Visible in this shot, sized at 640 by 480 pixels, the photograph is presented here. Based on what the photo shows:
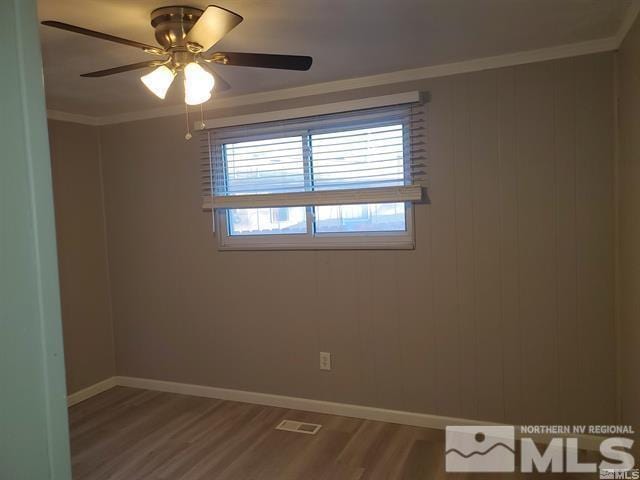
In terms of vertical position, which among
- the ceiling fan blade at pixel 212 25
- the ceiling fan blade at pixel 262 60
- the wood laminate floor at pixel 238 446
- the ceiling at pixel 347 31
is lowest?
the wood laminate floor at pixel 238 446

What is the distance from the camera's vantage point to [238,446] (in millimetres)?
2752

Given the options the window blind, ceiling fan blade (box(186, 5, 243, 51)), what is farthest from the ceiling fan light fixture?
the window blind

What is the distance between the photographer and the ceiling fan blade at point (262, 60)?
5.96ft

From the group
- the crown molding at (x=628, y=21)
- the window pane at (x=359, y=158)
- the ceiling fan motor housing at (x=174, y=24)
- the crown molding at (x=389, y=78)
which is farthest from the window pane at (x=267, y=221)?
the crown molding at (x=628, y=21)

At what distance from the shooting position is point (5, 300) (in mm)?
579

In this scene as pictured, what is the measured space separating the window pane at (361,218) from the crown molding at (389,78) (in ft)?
2.44

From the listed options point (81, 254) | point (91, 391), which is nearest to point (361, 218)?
point (81, 254)

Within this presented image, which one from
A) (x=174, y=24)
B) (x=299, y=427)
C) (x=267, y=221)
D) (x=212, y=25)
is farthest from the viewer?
(x=267, y=221)

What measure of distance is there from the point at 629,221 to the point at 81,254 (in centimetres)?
356

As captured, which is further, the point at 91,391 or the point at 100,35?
the point at 91,391

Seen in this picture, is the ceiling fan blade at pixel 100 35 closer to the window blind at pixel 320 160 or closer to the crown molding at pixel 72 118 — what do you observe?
the window blind at pixel 320 160

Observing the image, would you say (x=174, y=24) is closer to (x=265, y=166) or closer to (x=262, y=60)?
(x=262, y=60)

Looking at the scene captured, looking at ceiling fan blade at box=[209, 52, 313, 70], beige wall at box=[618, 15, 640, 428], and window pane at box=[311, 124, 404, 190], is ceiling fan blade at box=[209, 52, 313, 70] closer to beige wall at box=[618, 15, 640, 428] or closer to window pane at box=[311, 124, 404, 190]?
window pane at box=[311, 124, 404, 190]

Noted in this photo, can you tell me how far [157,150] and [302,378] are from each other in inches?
78.3
